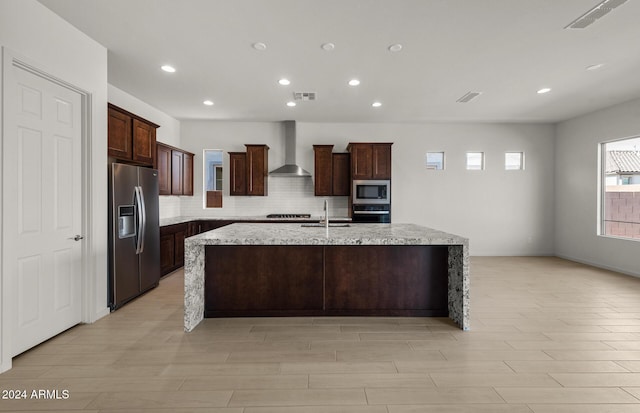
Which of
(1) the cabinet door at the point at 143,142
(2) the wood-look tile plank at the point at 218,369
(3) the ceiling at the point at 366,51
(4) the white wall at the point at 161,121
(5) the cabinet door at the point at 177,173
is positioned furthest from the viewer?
(5) the cabinet door at the point at 177,173

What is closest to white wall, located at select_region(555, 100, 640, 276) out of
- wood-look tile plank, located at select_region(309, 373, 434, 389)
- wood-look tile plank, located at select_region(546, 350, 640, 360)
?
wood-look tile plank, located at select_region(546, 350, 640, 360)

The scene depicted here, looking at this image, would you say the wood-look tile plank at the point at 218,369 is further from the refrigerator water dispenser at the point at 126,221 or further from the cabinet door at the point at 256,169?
the cabinet door at the point at 256,169

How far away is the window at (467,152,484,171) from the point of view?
7.10m

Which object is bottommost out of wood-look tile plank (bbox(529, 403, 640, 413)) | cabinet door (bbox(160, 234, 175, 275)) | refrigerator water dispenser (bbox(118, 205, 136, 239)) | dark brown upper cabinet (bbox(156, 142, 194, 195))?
wood-look tile plank (bbox(529, 403, 640, 413))

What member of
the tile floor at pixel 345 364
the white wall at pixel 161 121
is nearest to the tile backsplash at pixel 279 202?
the white wall at pixel 161 121

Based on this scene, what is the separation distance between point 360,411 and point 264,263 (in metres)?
1.78

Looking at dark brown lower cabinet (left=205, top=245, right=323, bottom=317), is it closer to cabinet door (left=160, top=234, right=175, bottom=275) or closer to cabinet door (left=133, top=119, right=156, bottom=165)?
cabinet door (left=133, top=119, right=156, bottom=165)

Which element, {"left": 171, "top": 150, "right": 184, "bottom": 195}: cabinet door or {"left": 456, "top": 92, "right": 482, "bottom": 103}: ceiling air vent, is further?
{"left": 171, "top": 150, "right": 184, "bottom": 195}: cabinet door

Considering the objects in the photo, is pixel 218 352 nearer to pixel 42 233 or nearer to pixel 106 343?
pixel 106 343

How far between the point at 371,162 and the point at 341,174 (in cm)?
69

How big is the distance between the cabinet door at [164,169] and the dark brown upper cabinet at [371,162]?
136 inches

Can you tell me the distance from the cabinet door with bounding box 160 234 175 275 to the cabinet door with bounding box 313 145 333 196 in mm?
2918

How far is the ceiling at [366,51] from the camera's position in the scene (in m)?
2.82

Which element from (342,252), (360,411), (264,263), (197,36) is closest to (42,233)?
(264,263)
